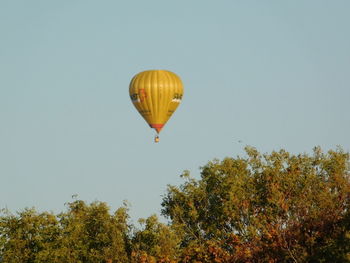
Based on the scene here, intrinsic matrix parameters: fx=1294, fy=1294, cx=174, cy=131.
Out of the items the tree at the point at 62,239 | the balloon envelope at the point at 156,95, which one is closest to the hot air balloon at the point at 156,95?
the balloon envelope at the point at 156,95

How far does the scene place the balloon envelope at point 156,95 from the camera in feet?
380

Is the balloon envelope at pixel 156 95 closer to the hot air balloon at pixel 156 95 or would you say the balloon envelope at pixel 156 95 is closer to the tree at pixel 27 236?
the hot air balloon at pixel 156 95

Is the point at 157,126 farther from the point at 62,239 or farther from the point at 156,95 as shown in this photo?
the point at 62,239

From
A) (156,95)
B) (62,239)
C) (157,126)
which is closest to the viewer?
(62,239)

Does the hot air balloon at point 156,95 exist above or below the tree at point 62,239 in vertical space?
above

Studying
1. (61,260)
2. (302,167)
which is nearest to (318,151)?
(302,167)

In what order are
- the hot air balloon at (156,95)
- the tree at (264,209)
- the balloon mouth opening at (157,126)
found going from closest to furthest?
1. the tree at (264,209)
2. the hot air balloon at (156,95)
3. the balloon mouth opening at (157,126)

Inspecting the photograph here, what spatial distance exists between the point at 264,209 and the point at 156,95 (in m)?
16.7

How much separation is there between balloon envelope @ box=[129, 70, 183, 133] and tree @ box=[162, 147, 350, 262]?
22.7ft

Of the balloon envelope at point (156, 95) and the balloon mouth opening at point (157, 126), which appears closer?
the balloon envelope at point (156, 95)

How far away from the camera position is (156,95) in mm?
115500

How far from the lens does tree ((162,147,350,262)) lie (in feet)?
294

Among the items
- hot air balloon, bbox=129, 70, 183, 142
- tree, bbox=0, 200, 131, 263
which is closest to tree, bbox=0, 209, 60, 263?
tree, bbox=0, 200, 131, 263

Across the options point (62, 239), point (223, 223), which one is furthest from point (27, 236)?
point (223, 223)
